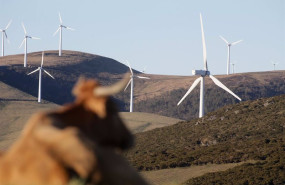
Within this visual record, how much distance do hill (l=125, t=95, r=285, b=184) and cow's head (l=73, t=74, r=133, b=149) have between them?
51.6 m

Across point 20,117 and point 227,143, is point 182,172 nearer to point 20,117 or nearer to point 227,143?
point 227,143

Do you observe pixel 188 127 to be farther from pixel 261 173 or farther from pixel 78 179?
pixel 78 179

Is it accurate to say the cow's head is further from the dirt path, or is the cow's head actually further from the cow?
the dirt path

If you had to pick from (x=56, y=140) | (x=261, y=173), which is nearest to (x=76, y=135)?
(x=56, y=140)

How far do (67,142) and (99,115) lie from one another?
1.77ft

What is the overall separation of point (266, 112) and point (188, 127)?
11911 mm

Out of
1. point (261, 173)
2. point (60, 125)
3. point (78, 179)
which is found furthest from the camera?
point (261, 173)

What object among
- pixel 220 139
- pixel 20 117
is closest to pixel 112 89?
pixel 220 139

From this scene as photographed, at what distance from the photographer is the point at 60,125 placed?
21.4 feet

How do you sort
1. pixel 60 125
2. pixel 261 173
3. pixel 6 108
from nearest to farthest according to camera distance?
pixel 60 125
pixel 261 173
pixel 6 108

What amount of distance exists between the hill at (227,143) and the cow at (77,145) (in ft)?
170

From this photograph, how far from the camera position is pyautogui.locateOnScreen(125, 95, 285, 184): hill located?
6431 centimetres

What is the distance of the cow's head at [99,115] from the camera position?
6531 mm

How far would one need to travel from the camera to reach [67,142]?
6.12m
